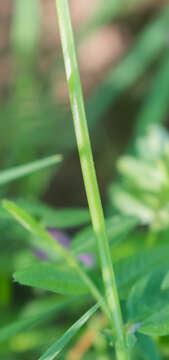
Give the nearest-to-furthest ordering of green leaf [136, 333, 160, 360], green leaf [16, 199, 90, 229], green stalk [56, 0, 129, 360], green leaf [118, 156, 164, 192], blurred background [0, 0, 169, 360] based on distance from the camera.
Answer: green stalk [56, 0, 129, 360]
green leaf [136, 333, 160, 360]
green leaf [16, 199, 90, 229]
green leaf [118, 156, 164, 192]
blurred background [0, 0, 169, 360]

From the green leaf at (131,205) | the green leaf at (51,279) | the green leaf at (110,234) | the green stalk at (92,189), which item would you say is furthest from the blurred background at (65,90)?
the green stalk at (92,189)

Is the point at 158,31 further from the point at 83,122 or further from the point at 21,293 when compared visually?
the point at 83,122

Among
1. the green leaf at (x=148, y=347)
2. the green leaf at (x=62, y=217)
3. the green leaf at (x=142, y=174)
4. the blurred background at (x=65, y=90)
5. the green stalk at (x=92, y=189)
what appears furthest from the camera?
the blurred background at (x=65, y=90)

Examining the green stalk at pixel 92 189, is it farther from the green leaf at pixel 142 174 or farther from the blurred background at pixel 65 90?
the blurred background at pixel 65 90

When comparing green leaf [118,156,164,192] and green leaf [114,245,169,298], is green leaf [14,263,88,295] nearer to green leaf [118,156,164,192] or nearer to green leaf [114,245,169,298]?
green leaf [114,245,169,298]

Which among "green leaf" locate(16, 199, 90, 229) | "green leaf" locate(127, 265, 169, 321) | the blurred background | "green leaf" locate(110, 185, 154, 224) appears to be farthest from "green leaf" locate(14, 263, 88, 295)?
the blurred background

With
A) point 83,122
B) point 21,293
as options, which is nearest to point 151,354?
point 83,122
